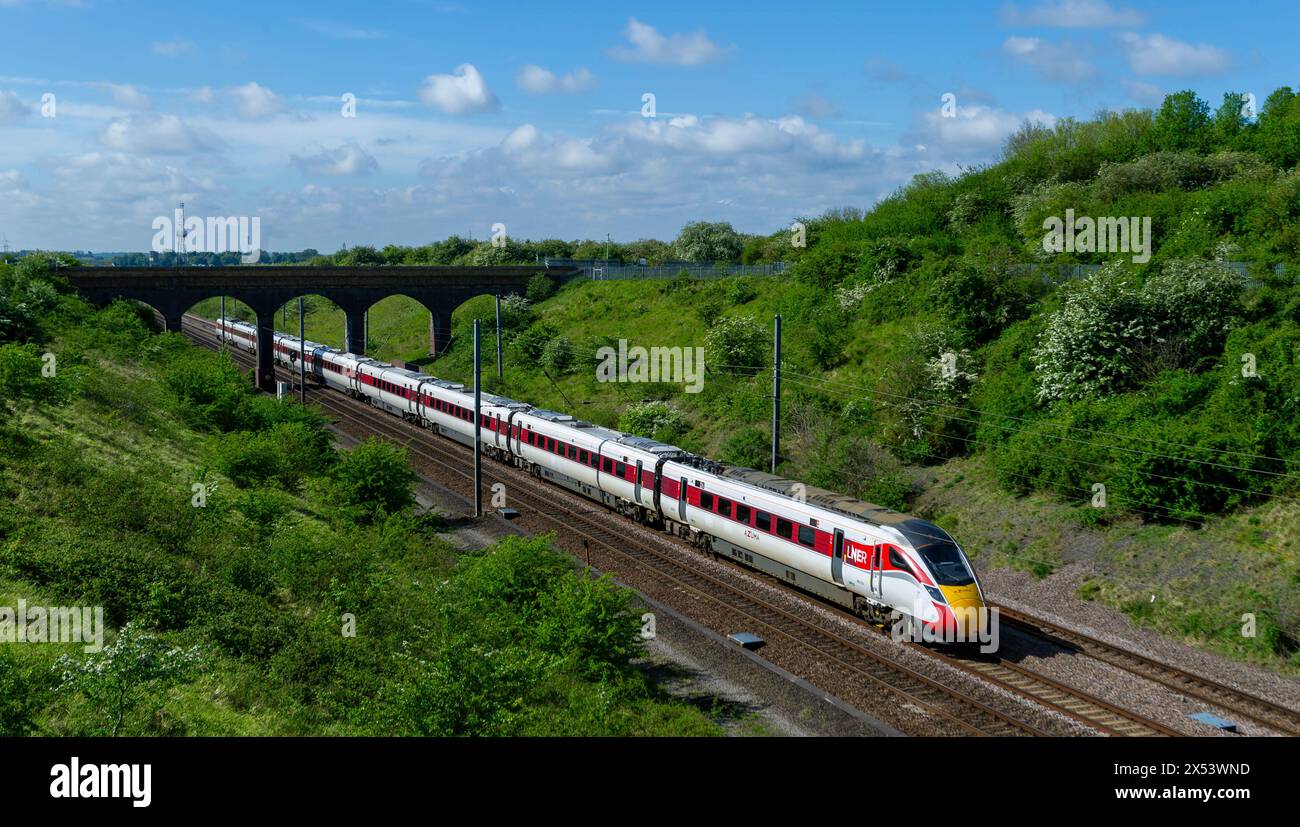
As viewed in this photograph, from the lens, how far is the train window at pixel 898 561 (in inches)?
864

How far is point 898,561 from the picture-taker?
22172mm

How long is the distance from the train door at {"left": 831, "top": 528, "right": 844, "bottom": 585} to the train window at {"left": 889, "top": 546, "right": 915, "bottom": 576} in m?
1.80

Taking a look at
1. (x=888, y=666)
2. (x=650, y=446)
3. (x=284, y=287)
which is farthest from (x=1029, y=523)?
(x=284, y=287)

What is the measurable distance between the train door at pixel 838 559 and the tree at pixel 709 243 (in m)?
68.9

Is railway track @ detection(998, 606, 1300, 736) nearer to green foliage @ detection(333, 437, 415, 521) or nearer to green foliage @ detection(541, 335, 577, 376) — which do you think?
green foliage @ detection(333, 437, 415, 521)

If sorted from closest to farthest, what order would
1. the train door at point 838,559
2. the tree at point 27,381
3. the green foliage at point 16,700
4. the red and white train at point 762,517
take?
the green foliage at point 16,700 → the red and white train at point 762,517 → the train door at point 838,559 → the tree at point 27,381

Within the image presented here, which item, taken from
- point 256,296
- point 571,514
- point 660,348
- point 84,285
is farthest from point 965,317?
point 84,285

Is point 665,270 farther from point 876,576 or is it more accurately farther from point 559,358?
point 876,576

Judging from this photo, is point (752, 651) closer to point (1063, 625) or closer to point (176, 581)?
point (1063, 625)

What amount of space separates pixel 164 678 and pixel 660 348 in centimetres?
4998

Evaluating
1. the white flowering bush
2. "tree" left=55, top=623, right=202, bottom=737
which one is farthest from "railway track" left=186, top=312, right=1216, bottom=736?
the white flowering bush

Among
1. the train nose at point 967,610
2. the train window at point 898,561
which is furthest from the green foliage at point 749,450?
the train nose at point 967,610

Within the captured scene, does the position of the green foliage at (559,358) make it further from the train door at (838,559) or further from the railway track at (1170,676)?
the railway track at (1170,676)

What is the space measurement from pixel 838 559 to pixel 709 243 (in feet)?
237
